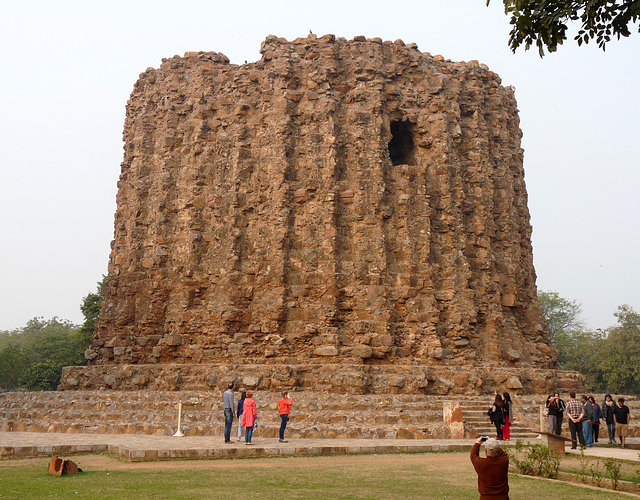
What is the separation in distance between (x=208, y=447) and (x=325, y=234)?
885 centimetres

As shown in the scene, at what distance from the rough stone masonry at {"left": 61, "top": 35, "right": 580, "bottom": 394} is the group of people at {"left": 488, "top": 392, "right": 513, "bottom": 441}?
122 inches

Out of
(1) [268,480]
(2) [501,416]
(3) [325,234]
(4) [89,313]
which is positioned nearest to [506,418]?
(2) [501,416]

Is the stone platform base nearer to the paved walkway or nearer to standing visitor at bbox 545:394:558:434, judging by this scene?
the paved walkway

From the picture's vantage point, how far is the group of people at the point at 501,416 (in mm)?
14133

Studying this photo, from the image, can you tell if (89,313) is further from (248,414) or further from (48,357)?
(248,414)

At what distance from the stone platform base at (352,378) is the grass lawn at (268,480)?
5889 millimetres

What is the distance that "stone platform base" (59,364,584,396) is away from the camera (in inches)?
688

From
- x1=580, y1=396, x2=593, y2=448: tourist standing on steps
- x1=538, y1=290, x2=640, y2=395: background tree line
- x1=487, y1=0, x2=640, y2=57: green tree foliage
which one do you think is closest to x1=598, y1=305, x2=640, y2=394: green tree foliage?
x1=538, y1=290, x2=640, y2=395: background tree line

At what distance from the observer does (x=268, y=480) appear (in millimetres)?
9172

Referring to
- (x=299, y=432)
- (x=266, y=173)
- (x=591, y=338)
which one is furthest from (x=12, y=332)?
(x=299, y=432)

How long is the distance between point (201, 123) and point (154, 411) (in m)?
9.71

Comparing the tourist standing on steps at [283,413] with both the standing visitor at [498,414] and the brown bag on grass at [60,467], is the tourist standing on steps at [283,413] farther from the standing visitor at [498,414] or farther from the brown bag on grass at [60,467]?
the brown bag on grass at [60,467]

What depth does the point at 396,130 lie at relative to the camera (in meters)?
22.6

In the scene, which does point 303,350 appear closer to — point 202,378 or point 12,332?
point 202,378
